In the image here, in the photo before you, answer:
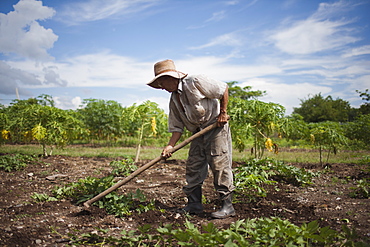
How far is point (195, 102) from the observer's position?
3418 millimetres

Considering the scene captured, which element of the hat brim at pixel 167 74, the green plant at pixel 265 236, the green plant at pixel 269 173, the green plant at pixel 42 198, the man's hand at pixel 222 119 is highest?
the hat brim at pixel 167 74

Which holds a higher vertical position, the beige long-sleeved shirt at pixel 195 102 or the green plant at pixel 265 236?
the beige long-sleeved shirt at pixel 195 102

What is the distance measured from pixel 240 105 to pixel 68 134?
4665 millimetres

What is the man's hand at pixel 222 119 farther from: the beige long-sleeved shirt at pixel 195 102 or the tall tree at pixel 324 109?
the tall tree at pixel 324 109

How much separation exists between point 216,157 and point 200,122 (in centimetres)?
48

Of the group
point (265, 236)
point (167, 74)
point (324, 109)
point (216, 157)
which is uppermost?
point (324, 109)

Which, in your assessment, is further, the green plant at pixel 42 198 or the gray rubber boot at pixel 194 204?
the green plant at pixel 42 198

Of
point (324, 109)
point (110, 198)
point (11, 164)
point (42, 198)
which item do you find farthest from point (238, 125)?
point (324, 109)

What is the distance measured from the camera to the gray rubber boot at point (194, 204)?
365cm

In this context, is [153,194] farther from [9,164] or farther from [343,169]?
[343,169]

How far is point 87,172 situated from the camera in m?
6.20

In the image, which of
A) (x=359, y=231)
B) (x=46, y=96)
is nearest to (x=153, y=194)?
(x=359, y=231)

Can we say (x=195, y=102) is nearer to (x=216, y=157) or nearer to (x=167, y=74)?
(x=167, y=74)

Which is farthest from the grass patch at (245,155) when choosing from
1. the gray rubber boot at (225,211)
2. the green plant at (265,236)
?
the green plant at (265,236)
